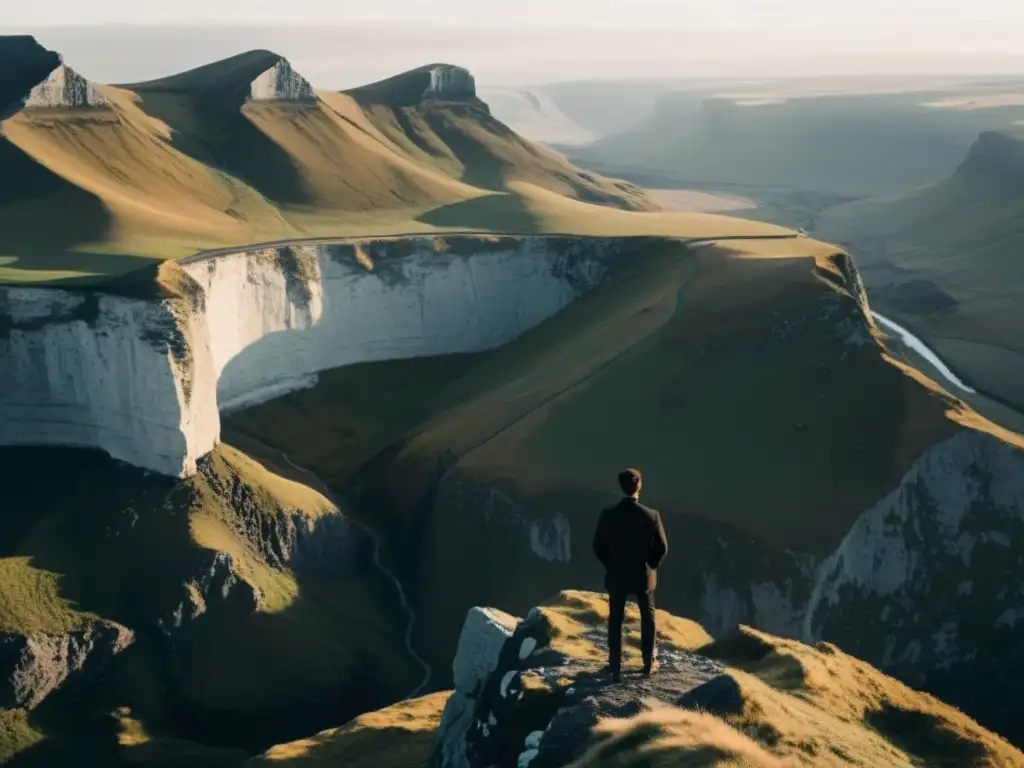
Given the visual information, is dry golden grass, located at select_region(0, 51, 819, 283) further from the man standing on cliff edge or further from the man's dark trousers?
Answer: the man standing on cliff edge

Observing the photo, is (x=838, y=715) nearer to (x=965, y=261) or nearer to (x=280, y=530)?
(x=280, y=530)

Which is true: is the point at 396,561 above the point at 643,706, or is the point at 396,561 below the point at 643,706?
below

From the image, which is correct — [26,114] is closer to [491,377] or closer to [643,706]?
[491,377]

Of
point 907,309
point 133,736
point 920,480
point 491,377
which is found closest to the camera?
point 133,736

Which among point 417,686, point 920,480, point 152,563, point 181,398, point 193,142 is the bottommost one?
point 417,686

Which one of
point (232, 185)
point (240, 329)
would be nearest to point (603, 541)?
point (240, 329)

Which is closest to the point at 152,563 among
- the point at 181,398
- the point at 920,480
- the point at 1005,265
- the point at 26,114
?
the point at 181,398
